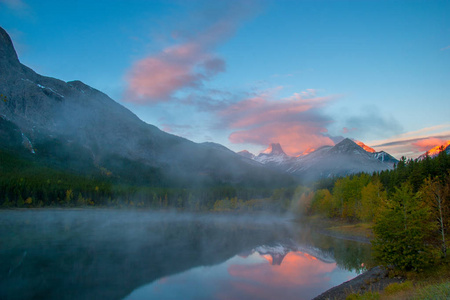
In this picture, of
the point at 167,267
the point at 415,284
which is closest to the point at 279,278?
the point at 167,267

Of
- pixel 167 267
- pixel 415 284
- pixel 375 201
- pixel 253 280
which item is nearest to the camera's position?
pixel 415 284

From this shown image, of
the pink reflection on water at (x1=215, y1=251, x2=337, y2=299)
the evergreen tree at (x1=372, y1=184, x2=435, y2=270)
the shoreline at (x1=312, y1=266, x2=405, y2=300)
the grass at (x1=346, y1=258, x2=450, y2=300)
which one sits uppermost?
the evergreen tree at (x1=372, y1=184, x2=435, y2=270)

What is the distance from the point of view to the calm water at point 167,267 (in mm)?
34688

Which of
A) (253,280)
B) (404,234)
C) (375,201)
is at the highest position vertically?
(375,201)

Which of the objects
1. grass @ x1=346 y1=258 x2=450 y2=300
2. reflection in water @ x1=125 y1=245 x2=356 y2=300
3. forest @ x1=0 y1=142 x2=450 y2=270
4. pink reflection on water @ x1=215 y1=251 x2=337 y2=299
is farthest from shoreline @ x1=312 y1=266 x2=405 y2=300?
pink reflection on water @ x1=215 y1=251 x2=337 y2=299

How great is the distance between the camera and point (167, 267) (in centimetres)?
4525

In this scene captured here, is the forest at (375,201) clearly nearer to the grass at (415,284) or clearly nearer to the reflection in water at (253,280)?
the grass at (415,284)

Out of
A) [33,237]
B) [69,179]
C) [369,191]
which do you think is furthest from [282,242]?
[69,179]

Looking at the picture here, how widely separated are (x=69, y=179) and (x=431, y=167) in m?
196

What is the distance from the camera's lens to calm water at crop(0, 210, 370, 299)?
34688 mm

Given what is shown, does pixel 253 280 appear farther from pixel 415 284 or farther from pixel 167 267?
pixel 415 284

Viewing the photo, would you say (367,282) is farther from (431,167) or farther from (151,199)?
(151,199)

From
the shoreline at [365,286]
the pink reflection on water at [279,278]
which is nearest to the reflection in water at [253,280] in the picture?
the pink reflection on water at [279,278]

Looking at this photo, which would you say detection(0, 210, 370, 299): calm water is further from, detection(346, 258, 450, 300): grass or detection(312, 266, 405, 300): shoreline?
detection(346, 258, 450, 300): grass
